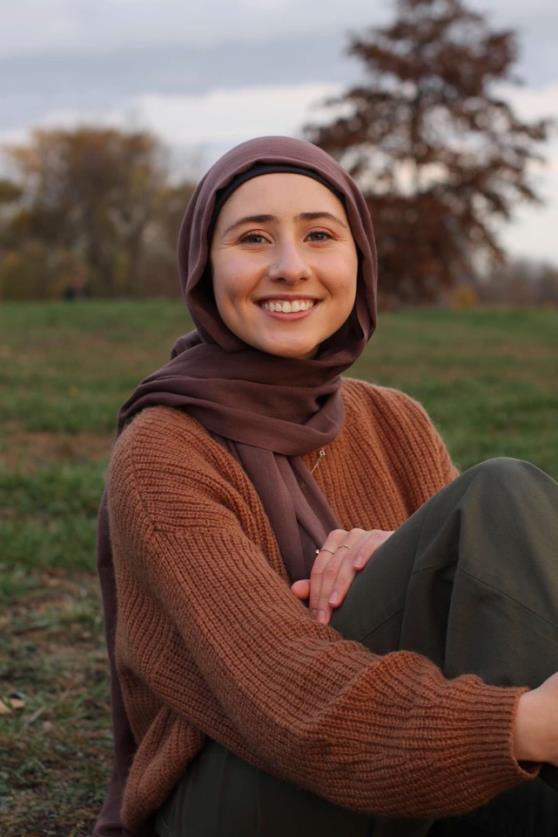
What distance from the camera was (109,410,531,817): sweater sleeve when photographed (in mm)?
1999

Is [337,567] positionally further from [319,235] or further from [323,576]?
[319,235]

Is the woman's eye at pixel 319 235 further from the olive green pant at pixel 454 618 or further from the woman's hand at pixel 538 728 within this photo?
the woman's hand at pixel 538 728

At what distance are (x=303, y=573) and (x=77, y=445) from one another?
5404 mm

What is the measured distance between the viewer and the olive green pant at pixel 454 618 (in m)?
2.17

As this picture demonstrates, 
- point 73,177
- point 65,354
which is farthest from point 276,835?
point 73,177

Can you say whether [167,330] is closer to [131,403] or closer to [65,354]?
[65,354]

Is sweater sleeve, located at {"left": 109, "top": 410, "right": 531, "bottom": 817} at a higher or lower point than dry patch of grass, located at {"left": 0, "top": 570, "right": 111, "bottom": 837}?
higher

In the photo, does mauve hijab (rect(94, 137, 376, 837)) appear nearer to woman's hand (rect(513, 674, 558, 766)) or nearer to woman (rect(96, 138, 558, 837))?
woman (rect(96, 138, 558, 837))

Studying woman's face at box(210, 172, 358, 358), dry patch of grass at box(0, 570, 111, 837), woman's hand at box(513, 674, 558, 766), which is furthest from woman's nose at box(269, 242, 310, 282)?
dry patch of grass at box(0, 570, 111, 837)

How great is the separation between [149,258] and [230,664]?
142 ft

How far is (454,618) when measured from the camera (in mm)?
2219

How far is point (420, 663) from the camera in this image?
6.95 ft

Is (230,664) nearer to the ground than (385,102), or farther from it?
nearer to the ground

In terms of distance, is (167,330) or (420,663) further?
(167,330)
